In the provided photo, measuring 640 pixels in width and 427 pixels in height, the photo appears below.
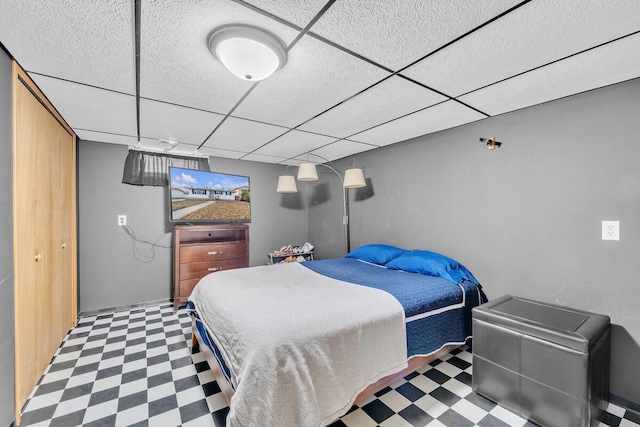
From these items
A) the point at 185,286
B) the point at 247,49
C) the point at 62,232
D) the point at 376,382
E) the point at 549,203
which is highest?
the point at 247,49

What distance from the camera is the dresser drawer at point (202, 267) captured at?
3.76m

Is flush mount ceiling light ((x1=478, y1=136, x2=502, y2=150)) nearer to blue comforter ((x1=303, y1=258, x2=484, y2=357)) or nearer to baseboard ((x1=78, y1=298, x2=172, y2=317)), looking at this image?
blue comforter ((x1=303, y1=258, x2=484, y2=357))

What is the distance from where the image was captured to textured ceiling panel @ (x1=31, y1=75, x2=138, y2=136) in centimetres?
205

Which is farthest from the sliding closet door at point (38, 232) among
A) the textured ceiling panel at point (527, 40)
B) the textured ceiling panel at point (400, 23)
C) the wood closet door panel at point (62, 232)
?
the textured ceiling panel at point (527, 40)

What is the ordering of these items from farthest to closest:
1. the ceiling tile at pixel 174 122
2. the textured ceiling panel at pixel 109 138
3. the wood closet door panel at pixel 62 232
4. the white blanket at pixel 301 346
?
the textured ceiling panel at pixel 109 138, the wood closet door panel at pixel 62 232, the ceiling tile at pixel 174 122, the white blanket at pixel 301 346

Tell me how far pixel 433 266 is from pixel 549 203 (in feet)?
3.61

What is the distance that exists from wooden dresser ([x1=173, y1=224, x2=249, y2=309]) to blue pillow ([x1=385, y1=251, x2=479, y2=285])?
2.39 meters

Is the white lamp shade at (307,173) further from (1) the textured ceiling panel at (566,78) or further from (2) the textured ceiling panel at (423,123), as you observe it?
(1) the textured ceiling panel at (566,78)

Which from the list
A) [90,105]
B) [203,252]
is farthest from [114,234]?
[90,105]

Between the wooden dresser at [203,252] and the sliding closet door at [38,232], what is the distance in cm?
112

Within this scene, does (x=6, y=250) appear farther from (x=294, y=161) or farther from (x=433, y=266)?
(x=294, y=161)

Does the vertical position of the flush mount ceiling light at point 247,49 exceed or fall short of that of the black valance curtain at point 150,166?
it exceeds it

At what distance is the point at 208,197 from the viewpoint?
420 centimetres

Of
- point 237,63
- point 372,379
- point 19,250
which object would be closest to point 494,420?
point 372,379
